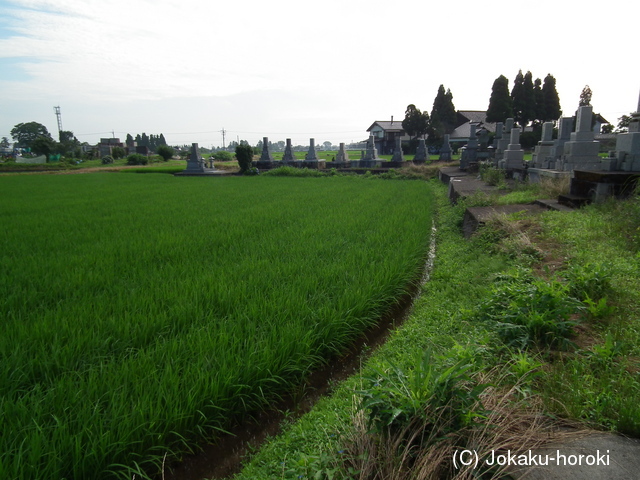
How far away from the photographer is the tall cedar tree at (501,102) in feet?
98.6

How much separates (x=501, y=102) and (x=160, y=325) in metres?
33.4

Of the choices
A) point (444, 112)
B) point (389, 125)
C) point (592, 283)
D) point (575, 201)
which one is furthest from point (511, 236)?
point (389, 125)

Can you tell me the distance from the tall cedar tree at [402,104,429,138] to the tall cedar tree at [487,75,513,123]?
597cm

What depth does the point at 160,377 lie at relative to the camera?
1.97 meters

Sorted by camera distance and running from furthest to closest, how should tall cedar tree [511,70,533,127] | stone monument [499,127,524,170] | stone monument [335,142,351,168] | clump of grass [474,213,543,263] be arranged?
tall cedar tree [511,70,533,127] → stone monument [335,142,351,168] → stone monument [499,127,524,170] → clump of grass [474,213,543,263]

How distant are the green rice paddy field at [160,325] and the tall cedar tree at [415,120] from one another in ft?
105

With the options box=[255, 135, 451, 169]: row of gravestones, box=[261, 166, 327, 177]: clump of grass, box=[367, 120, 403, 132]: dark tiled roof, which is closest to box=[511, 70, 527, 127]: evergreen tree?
box=[255, 135, 451, 169]: row of gravestones

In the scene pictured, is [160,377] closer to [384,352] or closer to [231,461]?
[231,461]

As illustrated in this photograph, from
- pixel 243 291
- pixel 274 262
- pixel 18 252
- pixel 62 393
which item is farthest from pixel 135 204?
pixel 62 393

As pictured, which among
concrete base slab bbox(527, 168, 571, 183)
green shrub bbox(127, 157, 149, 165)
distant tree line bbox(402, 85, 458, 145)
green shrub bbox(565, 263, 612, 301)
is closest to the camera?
green shrub bbox(565, 263, 612, 301)

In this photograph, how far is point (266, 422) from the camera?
208 cm

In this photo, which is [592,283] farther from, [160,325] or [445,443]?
[160,325]

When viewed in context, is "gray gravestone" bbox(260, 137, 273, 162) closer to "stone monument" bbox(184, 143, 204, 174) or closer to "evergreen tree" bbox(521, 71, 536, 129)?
"stone monument" bbox(184, 143, 204, 174)

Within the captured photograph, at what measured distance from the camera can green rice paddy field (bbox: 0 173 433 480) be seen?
1.61 metres
